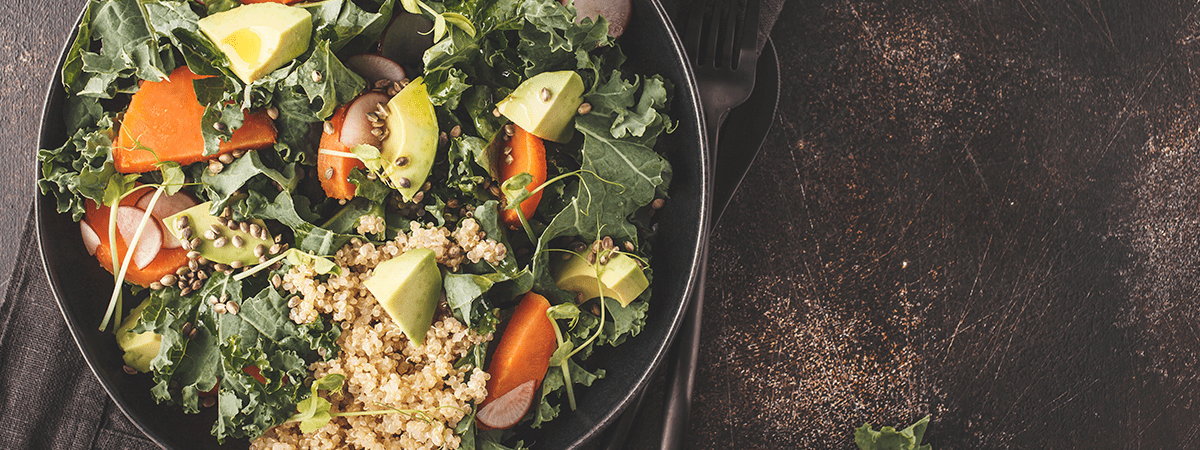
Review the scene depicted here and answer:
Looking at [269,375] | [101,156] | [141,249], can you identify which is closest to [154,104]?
[101,156]

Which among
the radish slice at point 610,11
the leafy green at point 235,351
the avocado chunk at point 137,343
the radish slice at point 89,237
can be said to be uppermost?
the radish slice at point 610,11

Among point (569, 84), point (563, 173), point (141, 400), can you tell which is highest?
point (569, 84)

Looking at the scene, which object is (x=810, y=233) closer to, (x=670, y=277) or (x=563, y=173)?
(x=670, y=277)

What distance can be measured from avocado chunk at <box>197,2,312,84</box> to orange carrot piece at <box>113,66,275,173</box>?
0.42 ft

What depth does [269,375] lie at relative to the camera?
4.57 feet

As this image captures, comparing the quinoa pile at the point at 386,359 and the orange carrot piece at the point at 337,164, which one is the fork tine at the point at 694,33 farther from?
the orange carrot piece at the point at 337,164

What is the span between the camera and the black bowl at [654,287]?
147 cm

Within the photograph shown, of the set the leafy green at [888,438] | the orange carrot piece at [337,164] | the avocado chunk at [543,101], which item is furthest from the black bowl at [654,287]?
the leafy green at [888,438]

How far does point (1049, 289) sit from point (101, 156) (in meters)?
2.48

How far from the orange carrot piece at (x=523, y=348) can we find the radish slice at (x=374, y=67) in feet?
1.89

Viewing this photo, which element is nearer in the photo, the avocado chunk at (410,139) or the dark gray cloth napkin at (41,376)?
the avocado chunk at (410,139)

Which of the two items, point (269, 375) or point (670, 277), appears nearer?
point (269, 375)

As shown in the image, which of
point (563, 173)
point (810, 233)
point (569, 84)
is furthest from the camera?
point (810, 233)

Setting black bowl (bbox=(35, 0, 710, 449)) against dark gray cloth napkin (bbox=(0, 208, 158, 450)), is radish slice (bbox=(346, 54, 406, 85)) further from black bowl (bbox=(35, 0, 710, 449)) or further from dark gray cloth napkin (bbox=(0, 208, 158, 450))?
dark gray cloth napkin (bbox=(0, 208, 158, 450))
